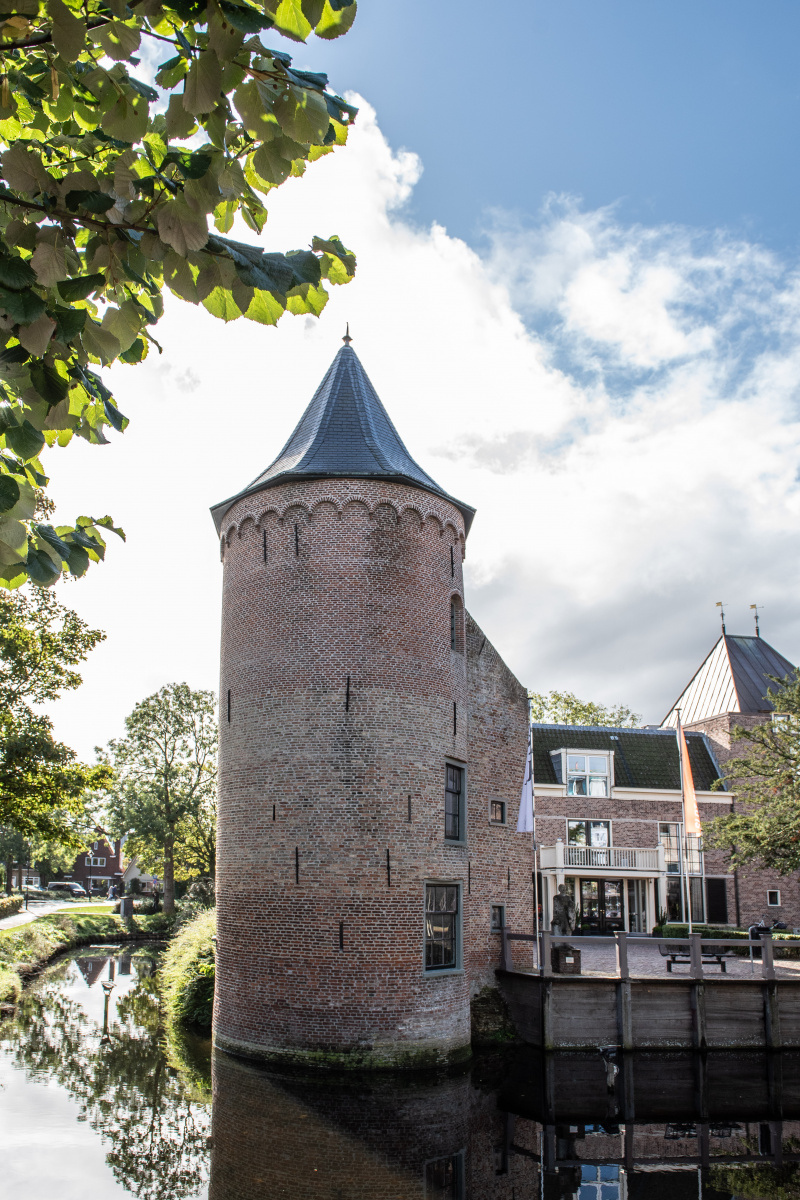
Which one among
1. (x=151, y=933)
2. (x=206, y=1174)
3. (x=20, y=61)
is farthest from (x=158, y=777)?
(x=20, y=61)

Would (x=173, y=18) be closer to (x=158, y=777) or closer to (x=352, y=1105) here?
(x=352, y=1105)

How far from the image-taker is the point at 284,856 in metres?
13.4

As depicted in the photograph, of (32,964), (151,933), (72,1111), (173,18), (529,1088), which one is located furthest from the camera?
(151,933)

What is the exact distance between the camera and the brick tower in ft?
42.4

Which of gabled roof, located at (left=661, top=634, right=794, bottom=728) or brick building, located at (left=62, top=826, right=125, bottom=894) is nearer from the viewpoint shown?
gabled roof, located at (left=661, top=634, right=794, bottom=728)

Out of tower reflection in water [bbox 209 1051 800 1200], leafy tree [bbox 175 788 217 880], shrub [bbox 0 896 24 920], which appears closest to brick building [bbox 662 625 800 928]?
tower reflection in water [bbox 209 1051 800 1200]

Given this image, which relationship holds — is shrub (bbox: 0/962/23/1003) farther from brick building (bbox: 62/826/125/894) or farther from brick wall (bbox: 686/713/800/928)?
brick building (bbox: 62/826/125/894)

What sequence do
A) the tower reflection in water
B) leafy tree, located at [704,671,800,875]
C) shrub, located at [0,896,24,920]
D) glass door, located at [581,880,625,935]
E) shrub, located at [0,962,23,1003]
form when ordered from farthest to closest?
1. shrub, located at [0,896,24,920]
2. glass door, located at [581,880,625,935]
3. leafy tree, located at [704,671,800,875]
4. shrub, located at [0,962,23,1003]
5. the tower reflection in water

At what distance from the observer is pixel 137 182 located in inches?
118

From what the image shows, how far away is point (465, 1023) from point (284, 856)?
4.11 meters

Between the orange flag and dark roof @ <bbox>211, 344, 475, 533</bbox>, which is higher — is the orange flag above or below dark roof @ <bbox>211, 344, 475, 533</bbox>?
below

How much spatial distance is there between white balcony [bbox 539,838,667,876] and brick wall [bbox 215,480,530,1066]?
1075cm

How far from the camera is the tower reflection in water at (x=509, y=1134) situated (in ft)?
28.9

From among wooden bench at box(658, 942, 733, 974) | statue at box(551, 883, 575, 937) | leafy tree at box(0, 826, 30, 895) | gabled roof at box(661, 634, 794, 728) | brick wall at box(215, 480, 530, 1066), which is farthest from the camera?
leafy tree at box(0, 826, 30, 895)
